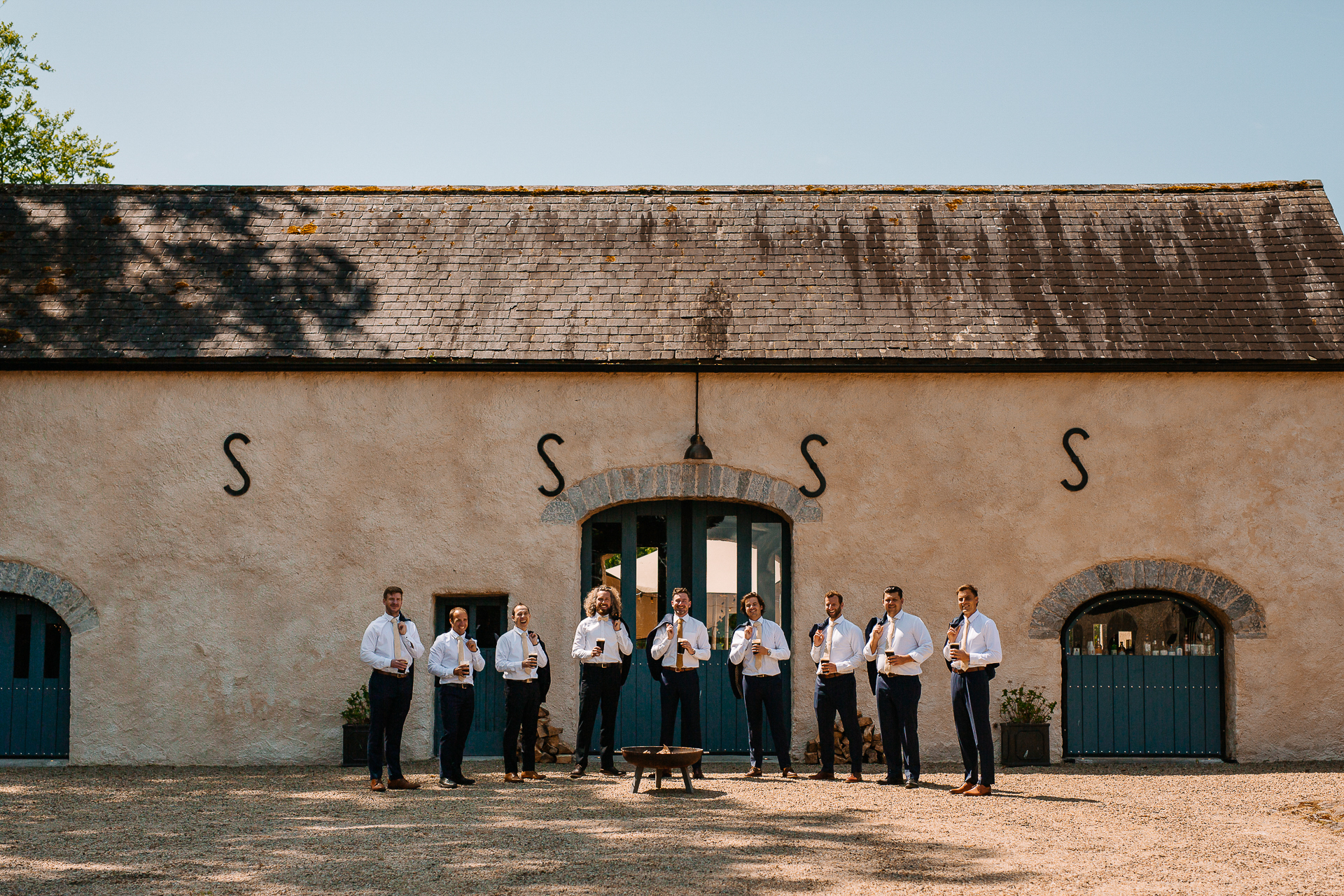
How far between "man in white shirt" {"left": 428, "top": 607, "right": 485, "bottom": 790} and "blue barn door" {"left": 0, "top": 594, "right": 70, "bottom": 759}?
4.13m

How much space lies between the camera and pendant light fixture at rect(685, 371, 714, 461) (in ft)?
34.7

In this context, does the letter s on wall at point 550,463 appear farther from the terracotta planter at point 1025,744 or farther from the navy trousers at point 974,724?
the terracotta planter at point 1025,744

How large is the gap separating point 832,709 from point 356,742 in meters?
4.33

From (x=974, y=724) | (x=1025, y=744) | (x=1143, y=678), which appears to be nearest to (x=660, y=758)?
(x=974, y=724)

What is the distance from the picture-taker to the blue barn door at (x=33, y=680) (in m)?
10.7

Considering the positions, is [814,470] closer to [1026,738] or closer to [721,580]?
[721,580]

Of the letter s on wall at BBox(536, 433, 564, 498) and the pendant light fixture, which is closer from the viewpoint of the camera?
the pendant light fixture

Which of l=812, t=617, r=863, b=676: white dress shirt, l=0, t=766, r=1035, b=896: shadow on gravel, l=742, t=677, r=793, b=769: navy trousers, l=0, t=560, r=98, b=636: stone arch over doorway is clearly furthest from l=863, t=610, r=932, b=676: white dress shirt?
l=0, t=560, r=98, b=636: stone arch over doorway

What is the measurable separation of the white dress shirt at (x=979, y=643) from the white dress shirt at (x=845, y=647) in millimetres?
809

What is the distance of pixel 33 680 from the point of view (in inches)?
423

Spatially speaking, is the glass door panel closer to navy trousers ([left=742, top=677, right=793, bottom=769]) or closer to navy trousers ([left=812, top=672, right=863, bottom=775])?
navy trousers ([left=742, top=677, right=793, bottom=769])

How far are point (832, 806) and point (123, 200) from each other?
9817 millimetres

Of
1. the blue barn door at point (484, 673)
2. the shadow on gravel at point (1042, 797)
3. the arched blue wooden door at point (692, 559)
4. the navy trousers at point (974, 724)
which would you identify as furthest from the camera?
the arched blue wooden door at point (692, 559)

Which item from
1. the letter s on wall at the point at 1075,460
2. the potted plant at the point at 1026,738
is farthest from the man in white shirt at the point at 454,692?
the letter s on wall at the point at 1075,460
